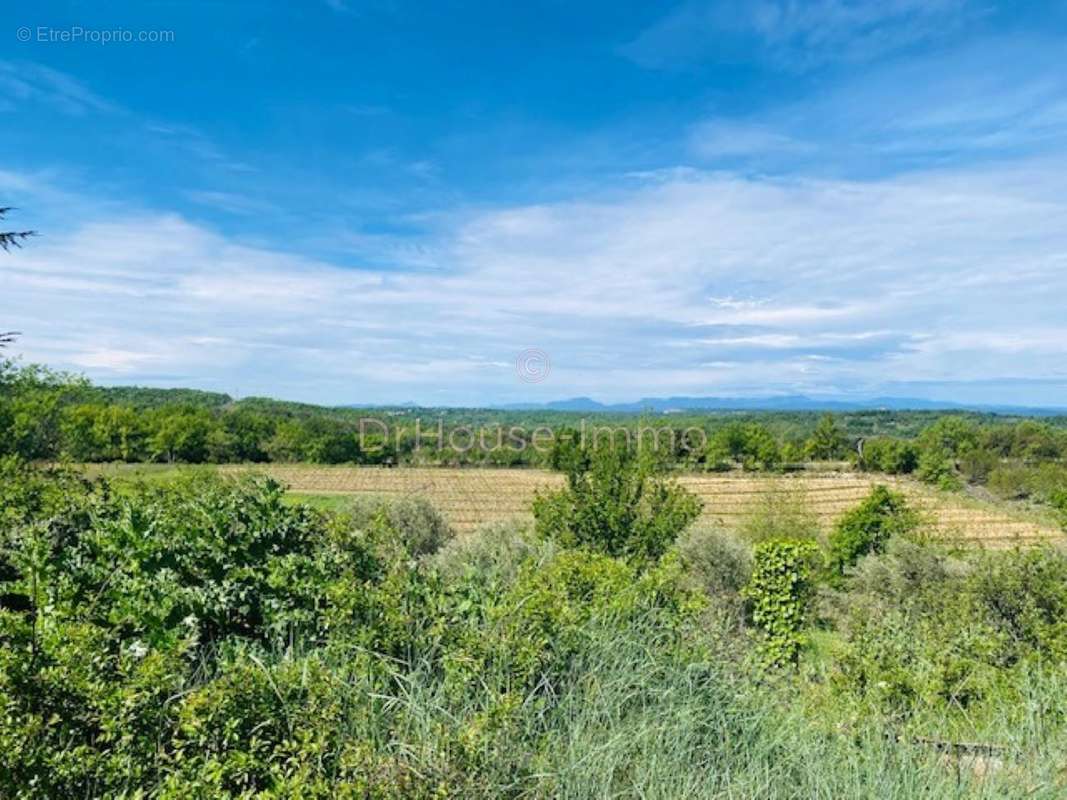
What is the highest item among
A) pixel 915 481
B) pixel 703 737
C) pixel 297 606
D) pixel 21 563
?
pixel 21 563

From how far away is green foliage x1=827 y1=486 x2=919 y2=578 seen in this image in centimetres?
2725

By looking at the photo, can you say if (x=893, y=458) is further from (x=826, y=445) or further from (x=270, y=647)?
(x=270, y=647)

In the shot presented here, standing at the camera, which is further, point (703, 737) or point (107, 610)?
point (107, 610)

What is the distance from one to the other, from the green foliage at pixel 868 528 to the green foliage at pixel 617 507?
11.4 metres

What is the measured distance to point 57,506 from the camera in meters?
4.55

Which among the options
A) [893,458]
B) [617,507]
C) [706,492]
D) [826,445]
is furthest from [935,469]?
[617,507]

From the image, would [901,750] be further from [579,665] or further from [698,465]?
[698,465]

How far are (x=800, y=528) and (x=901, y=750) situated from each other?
26141mm

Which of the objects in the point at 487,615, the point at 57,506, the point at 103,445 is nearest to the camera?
the point at 487,615

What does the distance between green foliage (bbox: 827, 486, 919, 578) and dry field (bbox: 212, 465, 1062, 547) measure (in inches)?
64.8

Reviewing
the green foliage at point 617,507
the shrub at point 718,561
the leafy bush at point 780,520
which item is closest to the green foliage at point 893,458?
the leafy bush at point 780,520

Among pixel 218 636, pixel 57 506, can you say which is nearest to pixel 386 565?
pixel 218 636

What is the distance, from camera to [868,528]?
27.7 metres

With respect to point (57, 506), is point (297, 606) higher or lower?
lower
